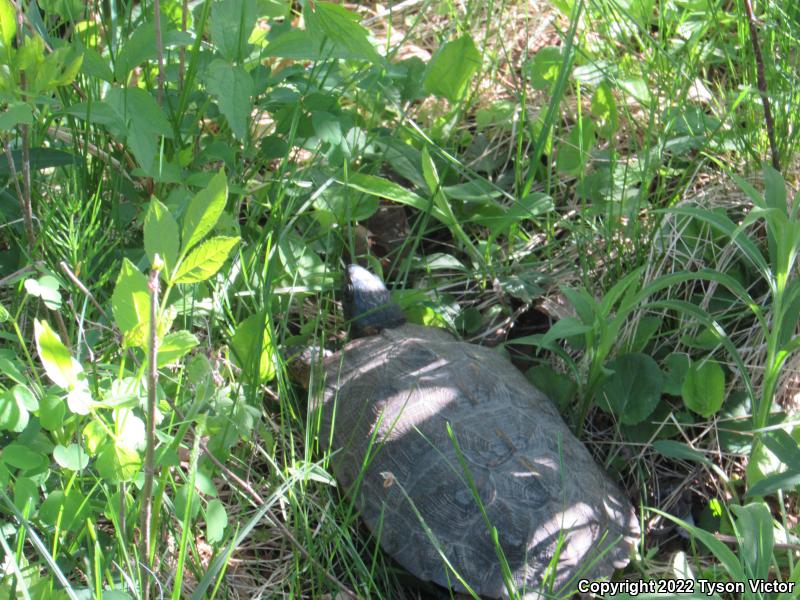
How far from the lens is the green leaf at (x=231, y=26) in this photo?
1.90m

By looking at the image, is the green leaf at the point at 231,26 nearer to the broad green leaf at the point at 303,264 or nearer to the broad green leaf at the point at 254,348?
the broad green leaf at the point at 303,264

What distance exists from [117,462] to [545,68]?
73.2 inches

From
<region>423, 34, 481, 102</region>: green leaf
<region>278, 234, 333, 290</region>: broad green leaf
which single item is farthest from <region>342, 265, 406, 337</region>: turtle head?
<region>423, 34, 481, 102</region>: green leaf

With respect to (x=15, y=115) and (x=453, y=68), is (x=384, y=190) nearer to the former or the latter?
(x=453, y=68)

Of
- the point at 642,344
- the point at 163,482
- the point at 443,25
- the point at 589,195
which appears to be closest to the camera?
the point at 163,482

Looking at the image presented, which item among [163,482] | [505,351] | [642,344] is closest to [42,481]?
[163,482]

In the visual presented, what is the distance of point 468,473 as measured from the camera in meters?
1.66

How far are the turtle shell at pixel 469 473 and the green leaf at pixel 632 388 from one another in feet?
0.42

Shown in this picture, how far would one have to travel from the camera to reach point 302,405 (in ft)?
7.27

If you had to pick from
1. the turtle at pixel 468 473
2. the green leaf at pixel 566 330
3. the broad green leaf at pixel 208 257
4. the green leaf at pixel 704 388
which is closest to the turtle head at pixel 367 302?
the turtle at pixel 468 473

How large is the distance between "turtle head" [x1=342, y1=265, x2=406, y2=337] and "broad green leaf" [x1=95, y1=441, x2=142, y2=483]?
39.1 inches

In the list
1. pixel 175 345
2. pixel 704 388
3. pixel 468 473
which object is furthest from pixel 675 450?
pixel 175 345

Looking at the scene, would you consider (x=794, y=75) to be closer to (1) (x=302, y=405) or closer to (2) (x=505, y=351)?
(2) (x=505, y=351)

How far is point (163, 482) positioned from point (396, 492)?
607 mm
